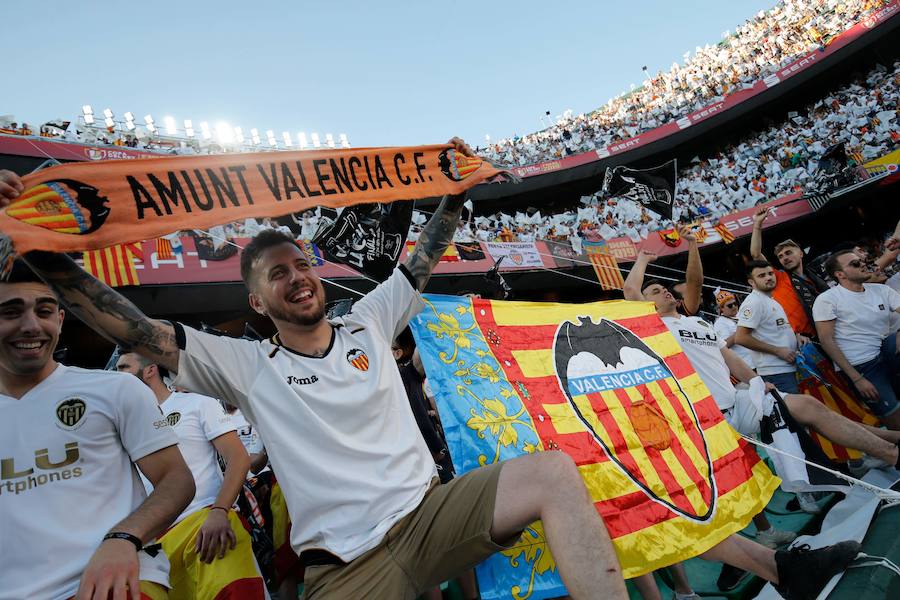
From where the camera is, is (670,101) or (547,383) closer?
(547,383)

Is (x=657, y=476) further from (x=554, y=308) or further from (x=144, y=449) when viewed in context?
(x=144, y=449)

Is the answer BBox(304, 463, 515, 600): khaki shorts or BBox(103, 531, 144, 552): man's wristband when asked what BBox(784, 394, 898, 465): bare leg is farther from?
BBox(103, 531, 144, 552): man's wristband

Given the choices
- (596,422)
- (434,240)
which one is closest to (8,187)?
(434,240)

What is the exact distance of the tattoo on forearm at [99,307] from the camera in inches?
60.3

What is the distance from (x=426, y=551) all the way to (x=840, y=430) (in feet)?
8.43

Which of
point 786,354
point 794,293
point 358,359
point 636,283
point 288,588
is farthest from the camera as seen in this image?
point 794,293

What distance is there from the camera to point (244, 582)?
1.92 m

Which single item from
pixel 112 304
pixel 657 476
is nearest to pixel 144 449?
pixel 112 304

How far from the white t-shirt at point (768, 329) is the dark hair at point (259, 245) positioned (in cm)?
367

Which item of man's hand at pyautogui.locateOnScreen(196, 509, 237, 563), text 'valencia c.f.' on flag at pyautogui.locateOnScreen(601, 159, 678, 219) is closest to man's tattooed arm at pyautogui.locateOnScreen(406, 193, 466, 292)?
man's hand at pyautogui.locateOnScreen(196, 509, 237, 563)

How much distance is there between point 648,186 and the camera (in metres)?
4.89

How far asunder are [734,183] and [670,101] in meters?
7.74

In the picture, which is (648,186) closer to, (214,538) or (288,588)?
(288,588)

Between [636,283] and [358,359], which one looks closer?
[358,359]
